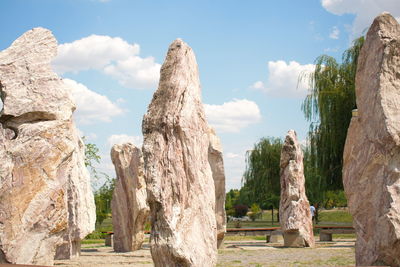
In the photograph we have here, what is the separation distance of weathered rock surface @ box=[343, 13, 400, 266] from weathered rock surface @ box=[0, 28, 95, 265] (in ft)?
12.4

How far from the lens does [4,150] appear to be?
7.27 metres

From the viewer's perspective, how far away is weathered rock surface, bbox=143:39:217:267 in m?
6.57

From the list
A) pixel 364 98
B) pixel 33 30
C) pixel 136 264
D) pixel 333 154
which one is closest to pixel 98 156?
pixel 333 154

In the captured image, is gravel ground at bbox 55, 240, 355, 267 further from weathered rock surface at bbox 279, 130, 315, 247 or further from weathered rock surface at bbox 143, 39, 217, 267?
weathered rock surface at bbox 143, 39, 217, 267

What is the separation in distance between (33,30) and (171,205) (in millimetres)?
3572

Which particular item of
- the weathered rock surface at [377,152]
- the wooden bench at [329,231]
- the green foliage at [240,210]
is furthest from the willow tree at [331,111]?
the green foliage at [240,210]

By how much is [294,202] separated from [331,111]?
6812 millimetres

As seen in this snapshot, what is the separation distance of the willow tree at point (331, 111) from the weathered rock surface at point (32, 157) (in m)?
15.4

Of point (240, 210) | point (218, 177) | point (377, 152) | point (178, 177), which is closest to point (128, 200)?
point (218, 177)

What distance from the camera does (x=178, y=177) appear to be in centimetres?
677

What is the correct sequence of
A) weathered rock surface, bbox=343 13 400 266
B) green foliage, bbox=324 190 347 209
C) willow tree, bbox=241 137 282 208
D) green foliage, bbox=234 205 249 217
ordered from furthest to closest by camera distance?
green foliage, bbox=234 205 249 217
green foliage, bbox=324 190 347 209
willow tree, bbox=241 137 282 208
weathered rock surface, bbox=343 13 400 266

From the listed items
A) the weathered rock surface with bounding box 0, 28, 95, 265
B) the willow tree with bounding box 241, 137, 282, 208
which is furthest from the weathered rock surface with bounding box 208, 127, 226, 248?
the willow tree with bounding box 241, 137, 282, 208

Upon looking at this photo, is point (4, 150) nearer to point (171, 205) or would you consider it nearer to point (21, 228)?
point (21, 228)

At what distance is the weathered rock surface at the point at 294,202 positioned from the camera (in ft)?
51.9
